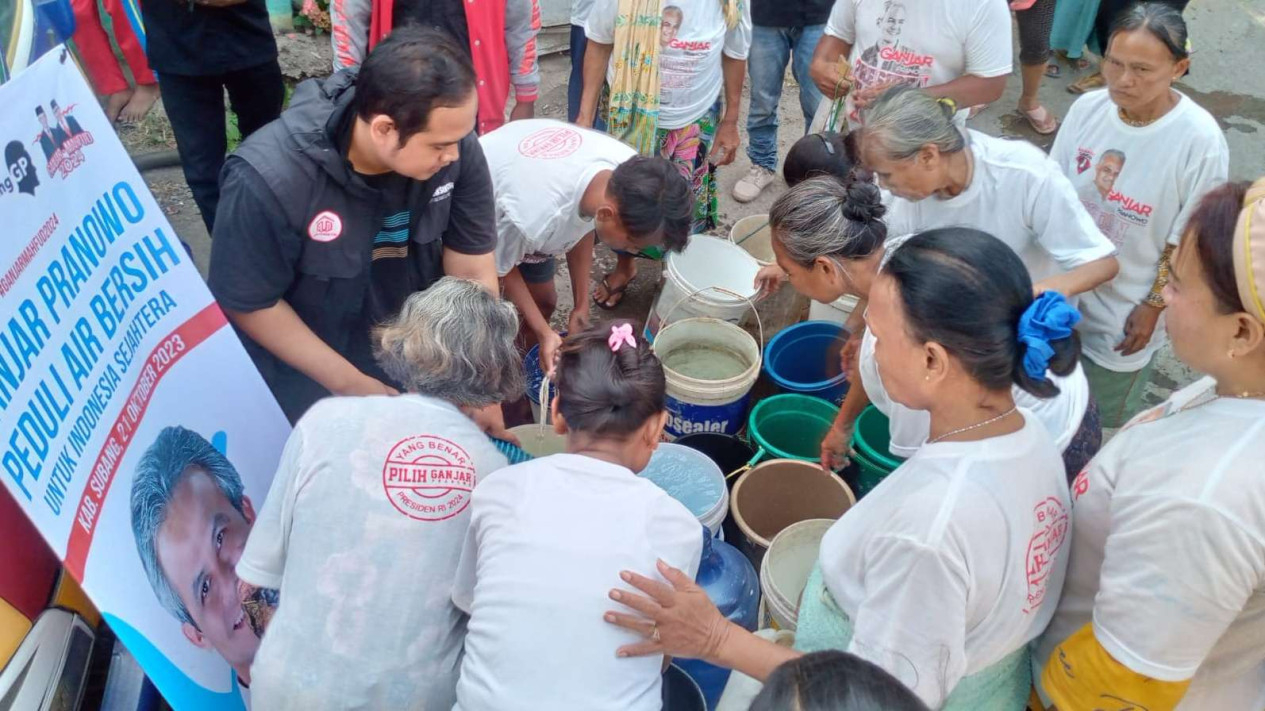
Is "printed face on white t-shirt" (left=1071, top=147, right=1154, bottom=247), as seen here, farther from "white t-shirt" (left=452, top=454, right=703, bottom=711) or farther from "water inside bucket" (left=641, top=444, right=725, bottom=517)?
"white t-shirt" (left=452, top=454, right=703, bottom=711)

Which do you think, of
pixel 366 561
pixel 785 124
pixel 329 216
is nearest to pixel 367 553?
pixel 366 561

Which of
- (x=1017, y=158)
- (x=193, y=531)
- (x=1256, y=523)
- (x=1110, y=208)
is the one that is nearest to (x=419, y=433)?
(x=193, y=531)

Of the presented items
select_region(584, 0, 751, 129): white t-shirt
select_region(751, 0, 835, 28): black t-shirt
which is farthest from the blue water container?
select_region(751, 0, 835, 28): black t-shirt

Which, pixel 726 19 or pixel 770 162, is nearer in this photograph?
pixel 726 19

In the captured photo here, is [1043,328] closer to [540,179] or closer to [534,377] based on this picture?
[540,179]

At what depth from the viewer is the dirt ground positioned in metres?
4.71

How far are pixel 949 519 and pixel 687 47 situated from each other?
3.08 meters

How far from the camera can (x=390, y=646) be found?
1892 mm

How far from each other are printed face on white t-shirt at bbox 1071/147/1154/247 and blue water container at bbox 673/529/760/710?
1816mm

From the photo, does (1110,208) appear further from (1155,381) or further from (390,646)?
(390,646)

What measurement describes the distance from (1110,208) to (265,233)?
9.30 ft

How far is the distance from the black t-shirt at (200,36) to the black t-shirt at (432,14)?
0.67 metres

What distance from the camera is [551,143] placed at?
128 inches

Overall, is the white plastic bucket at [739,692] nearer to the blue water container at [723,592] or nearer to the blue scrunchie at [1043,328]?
the blue water container at [723,592]
